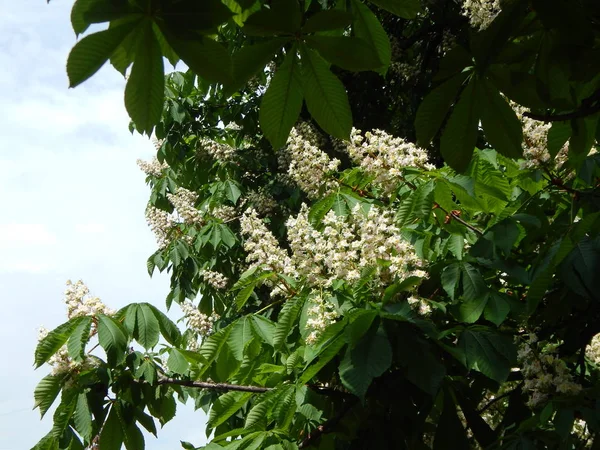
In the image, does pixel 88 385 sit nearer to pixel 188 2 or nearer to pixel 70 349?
pixel 70 349

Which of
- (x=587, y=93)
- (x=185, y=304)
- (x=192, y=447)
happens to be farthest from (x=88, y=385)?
(x=185, y=304)

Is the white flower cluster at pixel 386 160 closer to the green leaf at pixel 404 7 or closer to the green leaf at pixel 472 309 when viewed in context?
the green leaf at pixel 472 309

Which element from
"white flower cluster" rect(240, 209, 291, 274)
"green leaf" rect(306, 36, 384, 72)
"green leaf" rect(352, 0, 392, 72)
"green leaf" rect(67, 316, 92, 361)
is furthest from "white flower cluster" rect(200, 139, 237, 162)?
"green leaf" rect(306, 36, 384, 72)

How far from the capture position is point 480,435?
7.60ft

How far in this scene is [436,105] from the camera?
147 cm

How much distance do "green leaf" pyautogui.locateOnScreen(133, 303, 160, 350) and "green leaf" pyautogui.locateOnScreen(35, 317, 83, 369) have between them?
22 cm

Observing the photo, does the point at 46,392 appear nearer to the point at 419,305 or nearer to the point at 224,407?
the point at 224,407

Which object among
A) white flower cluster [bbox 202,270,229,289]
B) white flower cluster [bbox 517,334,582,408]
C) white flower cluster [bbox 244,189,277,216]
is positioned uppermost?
white flower cluster [bbox 244,189,277,216]

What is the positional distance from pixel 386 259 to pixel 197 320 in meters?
3.16

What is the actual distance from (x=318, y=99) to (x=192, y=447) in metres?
1.85

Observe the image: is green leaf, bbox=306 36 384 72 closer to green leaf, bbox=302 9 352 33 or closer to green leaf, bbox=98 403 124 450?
green leaf, bbox=302 9 352 33

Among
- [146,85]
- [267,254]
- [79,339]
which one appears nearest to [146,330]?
[79,339]

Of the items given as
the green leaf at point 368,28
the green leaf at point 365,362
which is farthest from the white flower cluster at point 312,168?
the green leaf at point 368,28

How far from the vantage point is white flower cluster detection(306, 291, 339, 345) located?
2266 mm
